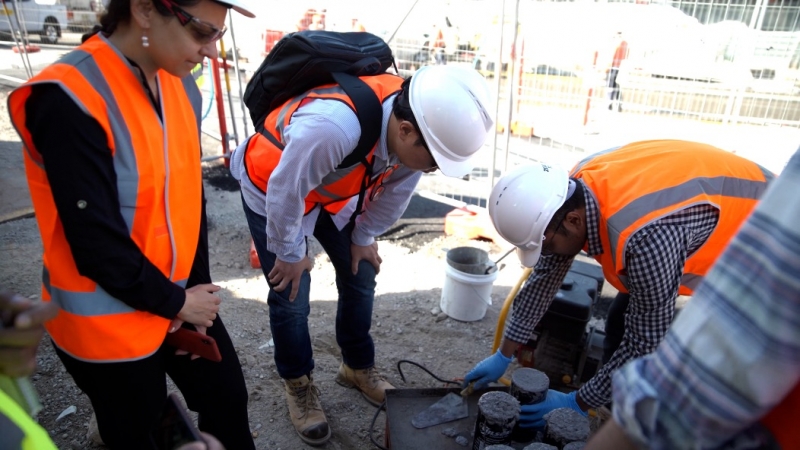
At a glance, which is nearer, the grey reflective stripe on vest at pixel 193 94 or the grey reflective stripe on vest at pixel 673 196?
the grey reflective stripe on vest at pixel 193 94

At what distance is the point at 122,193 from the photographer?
4.99 feet

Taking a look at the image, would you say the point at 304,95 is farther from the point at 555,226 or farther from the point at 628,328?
the point at 628,328

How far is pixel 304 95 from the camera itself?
2.26 m

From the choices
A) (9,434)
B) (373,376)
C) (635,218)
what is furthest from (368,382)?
(9,434)

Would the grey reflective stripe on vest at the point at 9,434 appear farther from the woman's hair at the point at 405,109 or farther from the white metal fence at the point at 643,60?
the white metal fence at the point at 643,60

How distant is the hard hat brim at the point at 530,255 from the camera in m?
2.38

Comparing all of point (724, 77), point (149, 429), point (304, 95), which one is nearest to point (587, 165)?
point (304, 95)

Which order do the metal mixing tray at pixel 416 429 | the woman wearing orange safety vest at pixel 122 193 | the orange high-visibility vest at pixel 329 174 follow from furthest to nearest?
1. the metal mixing tray at pixel 416 429
2. the orange high-visibility vest at pixel 329 174
3. the woman wearing orange safety vest at pixel 122 193

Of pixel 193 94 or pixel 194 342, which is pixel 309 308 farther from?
pixel 193 94

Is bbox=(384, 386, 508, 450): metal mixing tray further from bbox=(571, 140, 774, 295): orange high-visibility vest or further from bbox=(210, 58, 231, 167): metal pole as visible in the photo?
bbox=(210, 58, 231, 167): metal pole

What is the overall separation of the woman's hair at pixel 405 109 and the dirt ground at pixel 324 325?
1.81 m

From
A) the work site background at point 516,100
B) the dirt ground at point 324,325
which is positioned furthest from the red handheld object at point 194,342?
the work site background at point 516,100

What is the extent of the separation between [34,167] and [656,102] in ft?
19.8

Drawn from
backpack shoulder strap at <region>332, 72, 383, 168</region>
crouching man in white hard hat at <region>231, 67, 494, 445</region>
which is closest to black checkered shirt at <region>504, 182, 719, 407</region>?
crouching man in white hard hat at <region>231, 67, 494, 445</region>
